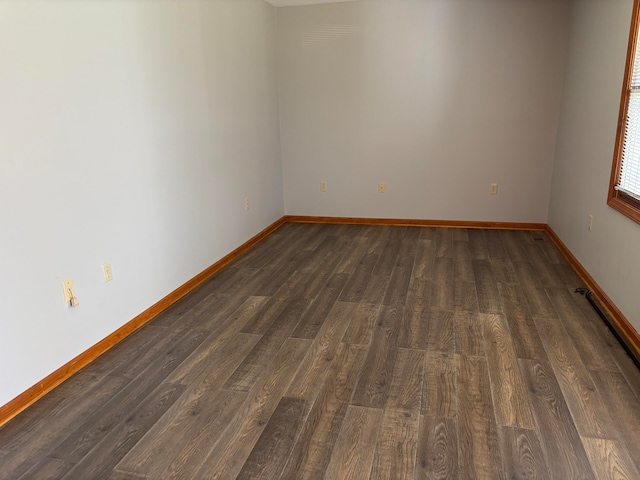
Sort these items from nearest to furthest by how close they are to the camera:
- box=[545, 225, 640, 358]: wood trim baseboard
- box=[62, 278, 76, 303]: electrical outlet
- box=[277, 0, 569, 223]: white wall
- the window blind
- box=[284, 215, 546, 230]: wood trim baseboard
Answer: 1. box=[62, 278, 76, 303]: electrical outlet
2. box=[545, 225, 640, 358]: wood trim baseboard
3. the window blind
4. box=[277, 0, 569, 223]: white wall
5. box=[284, 215, 546, 230]: wood trim baseboard

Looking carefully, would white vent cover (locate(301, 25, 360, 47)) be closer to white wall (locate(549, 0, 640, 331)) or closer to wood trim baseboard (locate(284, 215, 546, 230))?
wood trim baseboard (locate(284, 215, 546, 230))

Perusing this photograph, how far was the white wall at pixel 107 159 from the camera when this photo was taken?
2020 mm

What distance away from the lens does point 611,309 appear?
283 cm

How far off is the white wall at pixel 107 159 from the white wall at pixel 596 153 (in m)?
2.77

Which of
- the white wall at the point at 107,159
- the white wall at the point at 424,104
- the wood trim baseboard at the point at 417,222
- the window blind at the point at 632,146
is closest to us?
the white wall at the point at 107,159

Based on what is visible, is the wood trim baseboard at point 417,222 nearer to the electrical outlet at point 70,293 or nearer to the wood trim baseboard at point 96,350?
the wood trim baseboard at point 96,350

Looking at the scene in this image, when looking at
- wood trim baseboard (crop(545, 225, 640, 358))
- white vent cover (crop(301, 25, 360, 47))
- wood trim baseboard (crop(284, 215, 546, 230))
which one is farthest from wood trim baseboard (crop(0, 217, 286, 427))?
wood trim baseboard (crop(545, 225, 640, 358))

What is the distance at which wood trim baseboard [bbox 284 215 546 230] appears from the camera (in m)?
4.89

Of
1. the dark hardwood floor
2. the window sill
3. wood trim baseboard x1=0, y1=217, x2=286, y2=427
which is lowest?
the dark hardwood floor

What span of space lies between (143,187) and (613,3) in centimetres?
328

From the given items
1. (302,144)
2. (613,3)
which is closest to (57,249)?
(302,144)

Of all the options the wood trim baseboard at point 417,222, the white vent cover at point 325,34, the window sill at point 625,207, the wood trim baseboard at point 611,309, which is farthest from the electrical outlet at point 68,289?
the white vent cover at point 325,34

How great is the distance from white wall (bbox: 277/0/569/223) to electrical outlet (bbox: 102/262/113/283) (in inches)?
116

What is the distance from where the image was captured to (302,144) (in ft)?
16.9
